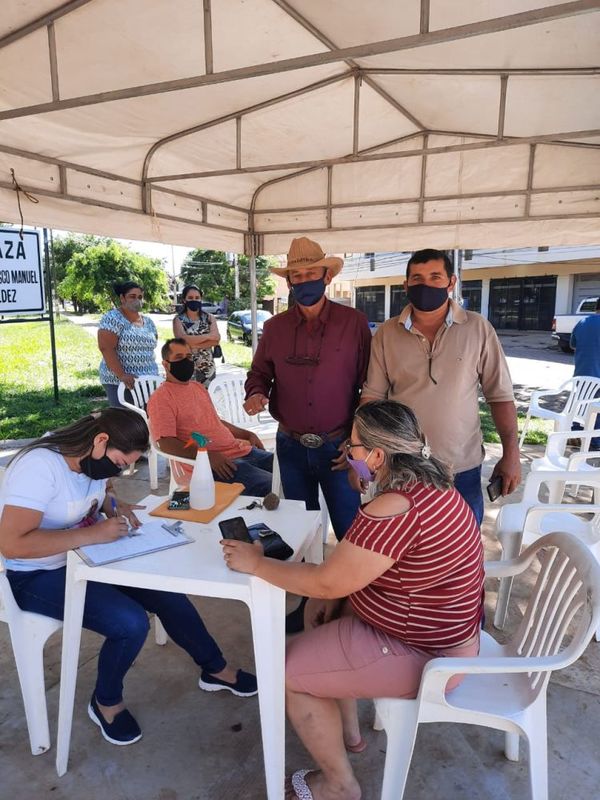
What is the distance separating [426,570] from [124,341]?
4112 mm

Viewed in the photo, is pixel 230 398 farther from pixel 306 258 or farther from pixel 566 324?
pixel 566 324

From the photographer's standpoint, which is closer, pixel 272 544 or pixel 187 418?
pixel 272 544

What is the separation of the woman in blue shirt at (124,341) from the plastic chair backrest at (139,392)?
0.07 meters

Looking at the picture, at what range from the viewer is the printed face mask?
2389mm

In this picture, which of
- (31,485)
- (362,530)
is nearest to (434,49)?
(362,530)

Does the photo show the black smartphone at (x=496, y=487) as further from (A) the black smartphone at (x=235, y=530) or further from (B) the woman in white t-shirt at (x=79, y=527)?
(B) the woman in white t-shirt at (x=79, y=527)

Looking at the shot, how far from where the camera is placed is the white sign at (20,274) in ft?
16.1

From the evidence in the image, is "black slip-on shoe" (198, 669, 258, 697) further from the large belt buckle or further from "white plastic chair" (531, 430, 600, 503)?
"white plastic chair" (531, 430, 600, 503)

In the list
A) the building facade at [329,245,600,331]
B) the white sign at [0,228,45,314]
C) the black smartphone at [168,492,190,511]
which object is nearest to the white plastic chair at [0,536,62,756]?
the black smartphone at [168,492,190,511]

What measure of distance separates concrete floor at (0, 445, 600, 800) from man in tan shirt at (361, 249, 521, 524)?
910 mm

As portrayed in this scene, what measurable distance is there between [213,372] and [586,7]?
419 cm

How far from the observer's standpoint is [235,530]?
1.86 metres

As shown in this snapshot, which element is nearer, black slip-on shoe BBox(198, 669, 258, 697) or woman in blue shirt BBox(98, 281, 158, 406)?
black slip-on shoe BBox(198, 669, 258, 697)

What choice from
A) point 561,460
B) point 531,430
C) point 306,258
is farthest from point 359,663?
point 531,430
